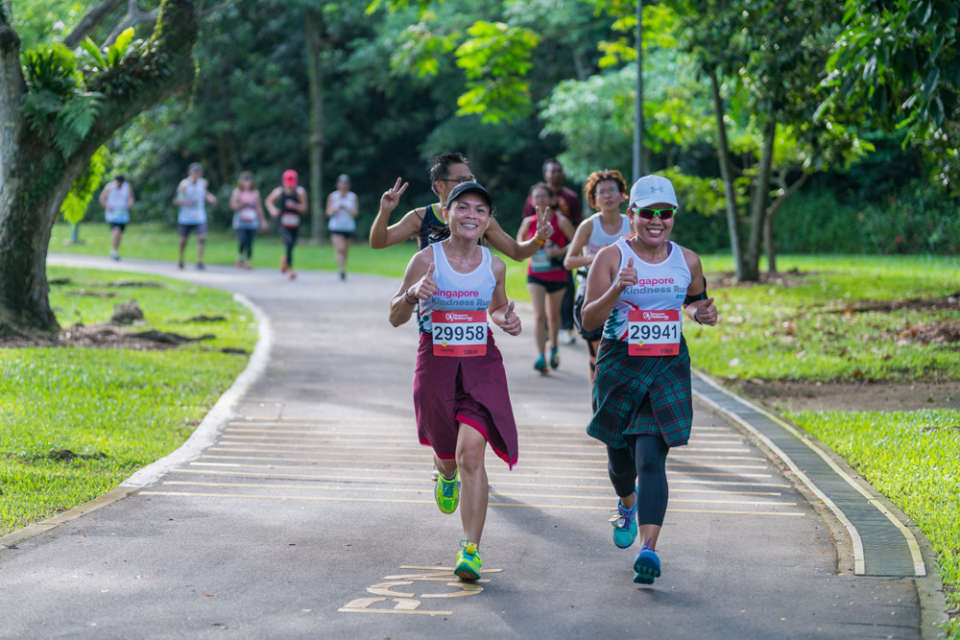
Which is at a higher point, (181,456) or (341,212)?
(341,212)

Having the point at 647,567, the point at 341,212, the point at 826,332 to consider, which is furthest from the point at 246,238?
the point at 647,567

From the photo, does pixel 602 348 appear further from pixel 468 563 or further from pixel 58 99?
pixel 58 99

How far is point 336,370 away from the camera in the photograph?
1288 centimetres

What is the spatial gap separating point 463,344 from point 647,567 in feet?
4.25

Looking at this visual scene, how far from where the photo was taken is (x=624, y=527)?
19.8 ft

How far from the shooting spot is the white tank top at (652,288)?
5.94 m

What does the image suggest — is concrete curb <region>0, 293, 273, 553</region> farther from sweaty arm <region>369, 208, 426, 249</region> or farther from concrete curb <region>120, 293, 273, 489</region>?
sweaty arm <region>369, 208, 426, 249</region>

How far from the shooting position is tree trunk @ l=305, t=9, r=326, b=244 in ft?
140

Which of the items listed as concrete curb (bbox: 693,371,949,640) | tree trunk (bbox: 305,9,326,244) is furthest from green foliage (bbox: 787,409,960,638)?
tree trunk (bbox: 305,9,326,244)

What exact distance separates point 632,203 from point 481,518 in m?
1.58

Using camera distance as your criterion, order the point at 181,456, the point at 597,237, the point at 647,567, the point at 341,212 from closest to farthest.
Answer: the point at 647,567 → the point at 181,456 → the point at 597,237 → the point at 341,212

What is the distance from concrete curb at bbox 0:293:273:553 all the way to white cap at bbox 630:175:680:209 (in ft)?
10.5

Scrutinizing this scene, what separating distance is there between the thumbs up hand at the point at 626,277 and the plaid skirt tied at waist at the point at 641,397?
1.20 feet

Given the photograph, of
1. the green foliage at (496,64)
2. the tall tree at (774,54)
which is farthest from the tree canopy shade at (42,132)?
the green foliage at (496,64)
